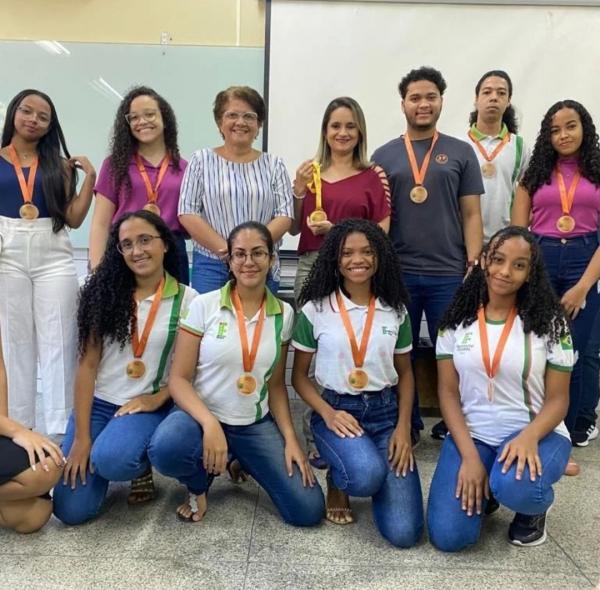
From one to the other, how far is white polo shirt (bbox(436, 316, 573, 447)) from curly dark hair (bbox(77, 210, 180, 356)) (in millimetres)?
1295

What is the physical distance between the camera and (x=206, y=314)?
2088mm

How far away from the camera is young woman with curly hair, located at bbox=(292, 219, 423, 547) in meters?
2.01

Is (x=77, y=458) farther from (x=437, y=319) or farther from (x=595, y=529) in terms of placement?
(x=595, y=529)

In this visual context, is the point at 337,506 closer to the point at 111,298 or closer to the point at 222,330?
the point at 222,330

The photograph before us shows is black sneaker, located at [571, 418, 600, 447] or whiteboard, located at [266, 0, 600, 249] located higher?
whiteboard, located at [266, 0, 600, 249]

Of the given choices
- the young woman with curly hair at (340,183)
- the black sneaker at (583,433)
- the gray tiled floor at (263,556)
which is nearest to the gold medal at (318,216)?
the young woman with curly hair at (340,183)

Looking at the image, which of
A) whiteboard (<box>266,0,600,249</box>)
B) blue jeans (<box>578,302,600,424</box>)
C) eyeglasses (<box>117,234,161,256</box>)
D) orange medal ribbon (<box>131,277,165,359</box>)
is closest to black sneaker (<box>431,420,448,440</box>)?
blue jeans (<box>578,302,600,424</box>)

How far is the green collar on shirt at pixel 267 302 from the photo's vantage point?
2092mm

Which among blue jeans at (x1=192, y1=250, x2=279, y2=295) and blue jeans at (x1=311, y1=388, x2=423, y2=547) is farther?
blue jeans at (x1=192, y1=250, x2=279, y2=295)

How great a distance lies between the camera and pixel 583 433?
293cm

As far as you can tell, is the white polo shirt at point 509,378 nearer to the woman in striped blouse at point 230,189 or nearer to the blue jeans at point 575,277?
the blue jeans at point 575,277

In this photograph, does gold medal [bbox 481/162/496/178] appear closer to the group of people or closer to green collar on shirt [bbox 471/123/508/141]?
the group of people

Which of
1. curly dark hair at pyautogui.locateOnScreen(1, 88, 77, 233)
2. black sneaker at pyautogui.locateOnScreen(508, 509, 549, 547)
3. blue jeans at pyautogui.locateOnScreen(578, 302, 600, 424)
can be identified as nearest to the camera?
black sneaker at pyautogui.locateOnScreen(508, 509, 549, 547)

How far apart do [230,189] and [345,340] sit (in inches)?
34.4
